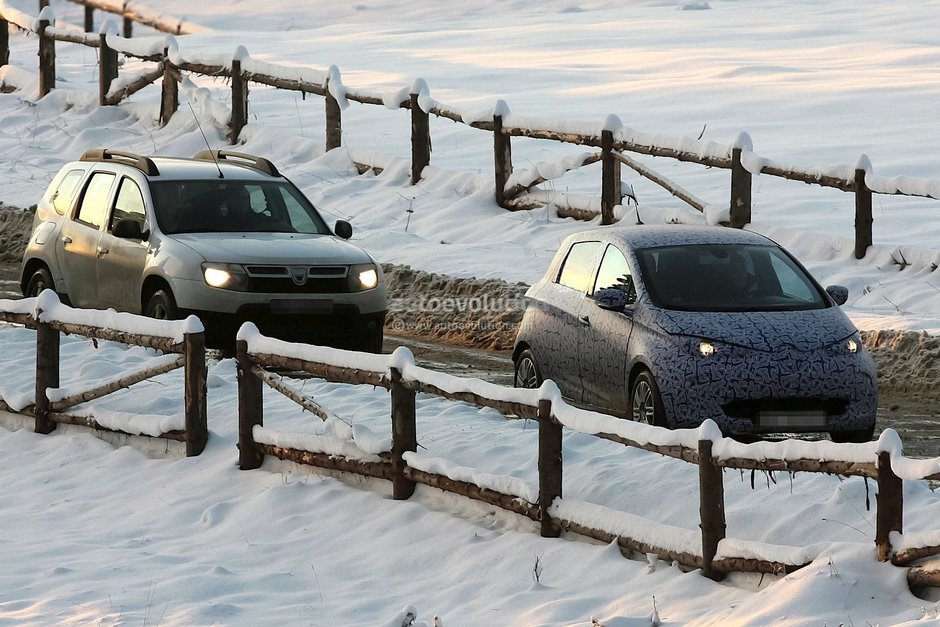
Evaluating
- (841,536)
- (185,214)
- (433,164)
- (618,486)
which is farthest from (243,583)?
(433,164)

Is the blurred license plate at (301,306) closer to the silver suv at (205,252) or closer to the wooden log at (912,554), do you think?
the silver suv at (205,252)

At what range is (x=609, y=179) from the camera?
18.1m

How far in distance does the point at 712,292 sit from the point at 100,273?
213 inches

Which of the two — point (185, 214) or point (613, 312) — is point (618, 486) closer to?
point (613, 312)

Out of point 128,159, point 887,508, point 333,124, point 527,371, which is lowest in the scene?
point 527,371

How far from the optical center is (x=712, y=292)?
428 inches

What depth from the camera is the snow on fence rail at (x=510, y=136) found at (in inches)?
620

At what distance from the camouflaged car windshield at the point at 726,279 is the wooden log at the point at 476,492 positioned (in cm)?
227

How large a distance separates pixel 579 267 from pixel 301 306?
2267mm

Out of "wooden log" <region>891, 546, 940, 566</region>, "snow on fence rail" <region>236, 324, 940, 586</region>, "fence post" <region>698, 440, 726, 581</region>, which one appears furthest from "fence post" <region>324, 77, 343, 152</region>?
"wooden log" <region>891, 546, 940, 566</region>

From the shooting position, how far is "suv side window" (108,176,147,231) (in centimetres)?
1378

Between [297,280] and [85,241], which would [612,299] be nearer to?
[297,280]

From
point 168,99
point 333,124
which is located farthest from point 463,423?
point 168,99

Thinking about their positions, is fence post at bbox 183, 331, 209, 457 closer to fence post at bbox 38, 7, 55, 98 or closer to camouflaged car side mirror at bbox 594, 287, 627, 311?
camouflaged car side mirror at bbox 594, 287, 627, 311
